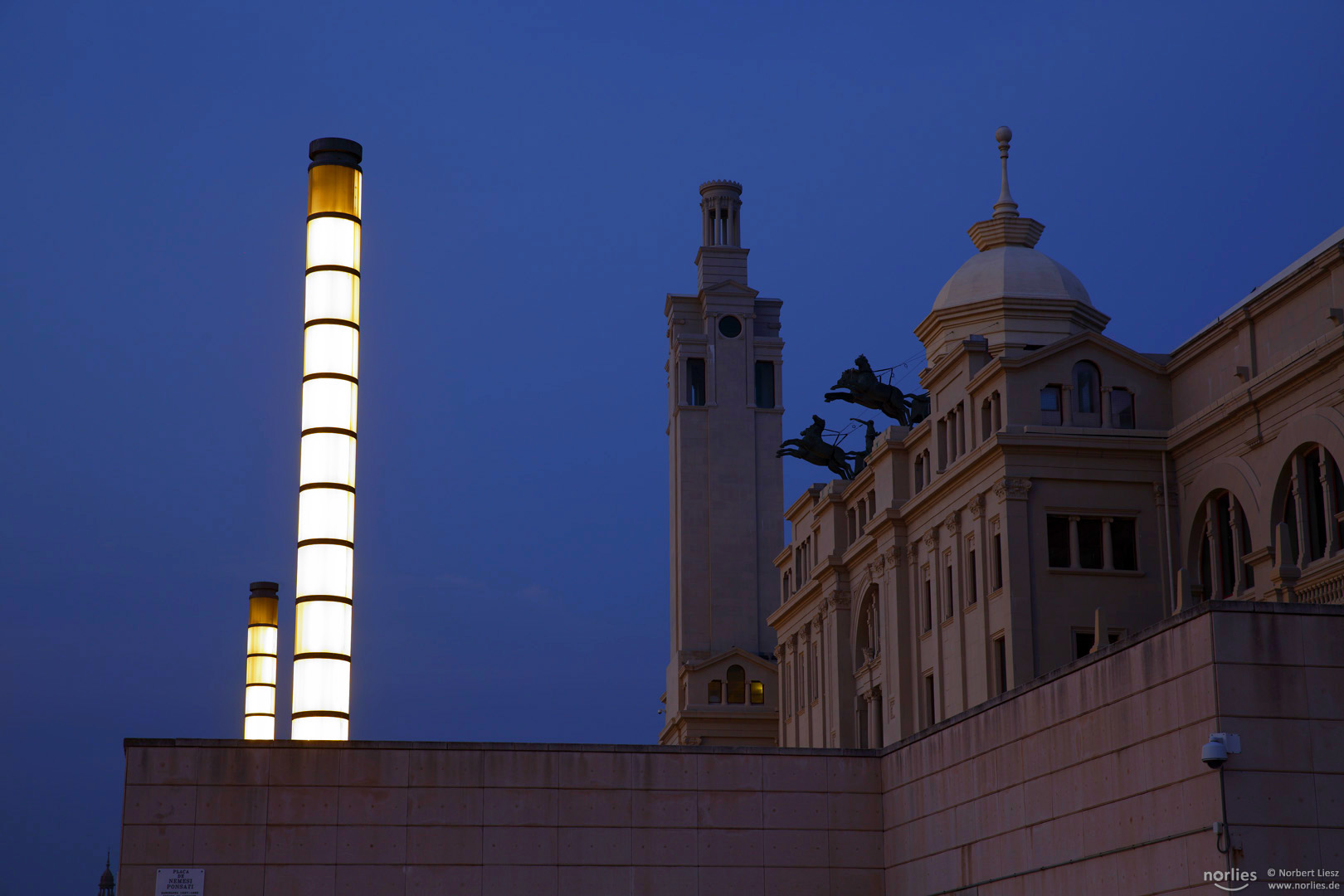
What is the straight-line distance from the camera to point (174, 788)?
106 feet

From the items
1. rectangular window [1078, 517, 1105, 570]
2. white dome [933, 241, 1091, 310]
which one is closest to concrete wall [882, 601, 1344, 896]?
rectangular window [1078, 517, 1105, 570]

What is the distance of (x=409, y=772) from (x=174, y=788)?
4463mm

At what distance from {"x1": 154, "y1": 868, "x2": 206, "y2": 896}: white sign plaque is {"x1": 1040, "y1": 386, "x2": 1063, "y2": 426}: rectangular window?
2961cm

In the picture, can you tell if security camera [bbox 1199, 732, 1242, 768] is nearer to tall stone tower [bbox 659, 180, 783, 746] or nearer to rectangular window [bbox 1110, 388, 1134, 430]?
rectangular window [bbox 1110, 388, 1134, 430]

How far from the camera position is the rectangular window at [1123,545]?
51500 mm

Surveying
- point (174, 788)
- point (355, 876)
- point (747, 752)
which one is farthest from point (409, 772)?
point (747, 752)

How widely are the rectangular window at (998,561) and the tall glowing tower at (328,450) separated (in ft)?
84.4

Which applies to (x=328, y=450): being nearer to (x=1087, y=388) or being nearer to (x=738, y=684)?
(x=1087, y=388)

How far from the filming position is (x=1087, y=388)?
5250 centimetres

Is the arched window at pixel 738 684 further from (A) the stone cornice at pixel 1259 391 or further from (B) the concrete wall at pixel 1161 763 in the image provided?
(B) the concrete wall at pixel 1161 763

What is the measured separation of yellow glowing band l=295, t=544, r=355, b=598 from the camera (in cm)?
3069

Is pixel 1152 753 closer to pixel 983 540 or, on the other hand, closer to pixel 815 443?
pixel 983 540

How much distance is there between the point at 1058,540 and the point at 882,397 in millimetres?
15688

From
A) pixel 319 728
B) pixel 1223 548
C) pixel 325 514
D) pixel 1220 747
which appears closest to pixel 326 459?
pixel 325 514
